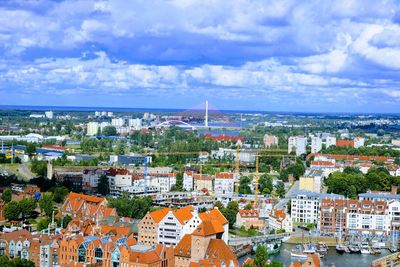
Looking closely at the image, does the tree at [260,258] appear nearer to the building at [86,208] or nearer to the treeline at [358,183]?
the building at [86,208]

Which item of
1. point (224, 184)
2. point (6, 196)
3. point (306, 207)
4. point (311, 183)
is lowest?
point (224, 184)

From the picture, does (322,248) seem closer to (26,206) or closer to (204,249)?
(204,249)

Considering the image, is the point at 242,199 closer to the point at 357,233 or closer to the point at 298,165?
the point at 357,233

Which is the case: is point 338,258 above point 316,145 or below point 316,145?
below

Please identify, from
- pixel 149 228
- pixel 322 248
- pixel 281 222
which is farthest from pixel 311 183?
pixel 149 228

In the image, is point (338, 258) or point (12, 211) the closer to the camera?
point (338, 258)

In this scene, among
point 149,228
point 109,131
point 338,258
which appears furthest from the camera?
point 109,131

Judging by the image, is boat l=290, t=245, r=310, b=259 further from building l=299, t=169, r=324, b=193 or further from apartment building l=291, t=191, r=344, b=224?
building l=299, t=169, r=324, b=193

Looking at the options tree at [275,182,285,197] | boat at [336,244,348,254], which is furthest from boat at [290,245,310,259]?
tree at [275,182,285,197]
